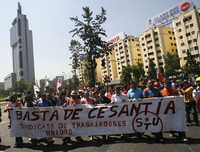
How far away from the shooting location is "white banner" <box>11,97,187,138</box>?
443 inches

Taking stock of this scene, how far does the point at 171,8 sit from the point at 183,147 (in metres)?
115

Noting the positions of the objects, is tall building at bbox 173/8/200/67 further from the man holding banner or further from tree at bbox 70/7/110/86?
the man holding banner

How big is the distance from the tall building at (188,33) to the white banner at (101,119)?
9670cm

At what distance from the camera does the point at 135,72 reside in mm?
115062

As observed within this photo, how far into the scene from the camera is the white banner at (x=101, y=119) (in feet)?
36.9

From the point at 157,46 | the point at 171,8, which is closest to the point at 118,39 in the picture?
the point at 157,46

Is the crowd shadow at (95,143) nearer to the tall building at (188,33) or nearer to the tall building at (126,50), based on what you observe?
the tall building at (188,33)

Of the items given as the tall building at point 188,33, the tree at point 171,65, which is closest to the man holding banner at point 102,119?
the tree at point 171,65

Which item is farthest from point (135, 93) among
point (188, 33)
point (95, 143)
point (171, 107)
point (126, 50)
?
point (126, 50)

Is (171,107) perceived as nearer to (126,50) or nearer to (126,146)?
(126,146)

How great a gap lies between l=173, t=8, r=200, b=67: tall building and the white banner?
96.7 metres

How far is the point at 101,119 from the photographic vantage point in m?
11.8

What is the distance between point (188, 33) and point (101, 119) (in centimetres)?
10530

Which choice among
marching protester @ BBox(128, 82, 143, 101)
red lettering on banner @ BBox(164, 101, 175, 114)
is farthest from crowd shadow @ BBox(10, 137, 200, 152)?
marching protester @ BBox(128, 82, 143, 101)
